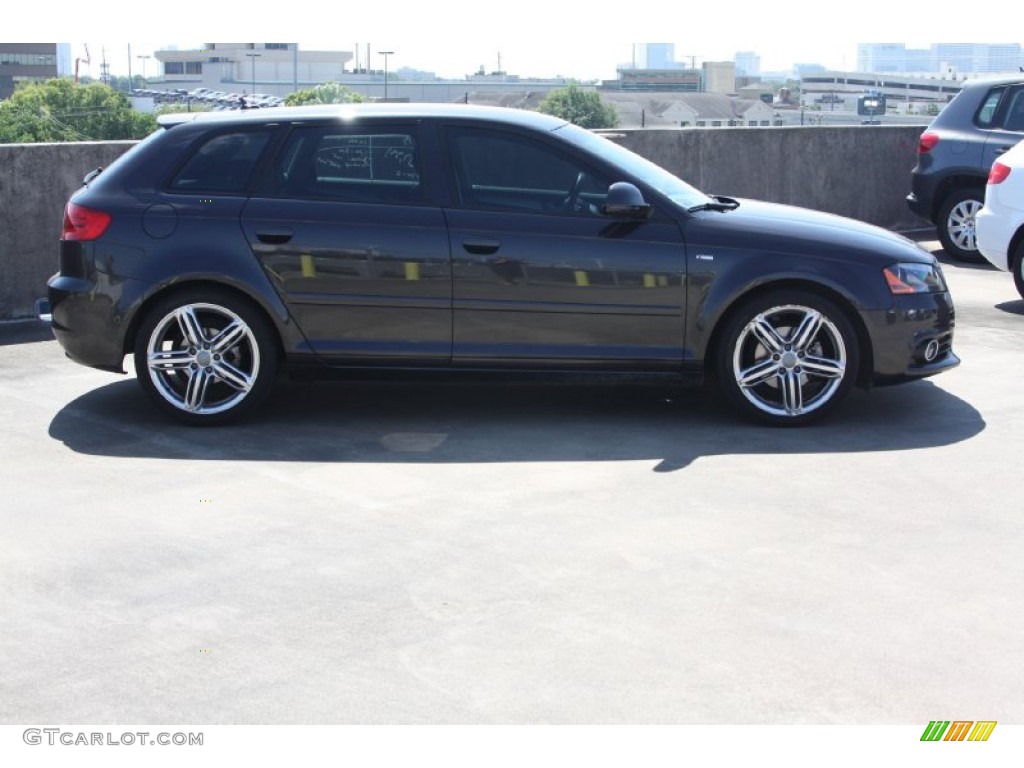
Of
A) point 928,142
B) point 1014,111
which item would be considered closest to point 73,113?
point 928,142

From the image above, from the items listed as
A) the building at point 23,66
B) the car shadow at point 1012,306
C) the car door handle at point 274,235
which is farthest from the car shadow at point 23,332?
the building at point 23,66

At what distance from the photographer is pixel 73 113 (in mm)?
119938

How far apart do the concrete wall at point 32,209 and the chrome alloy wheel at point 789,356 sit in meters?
4.92

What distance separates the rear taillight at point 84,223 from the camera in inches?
290

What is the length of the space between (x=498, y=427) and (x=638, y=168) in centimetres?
152

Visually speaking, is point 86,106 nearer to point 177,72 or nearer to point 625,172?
point 177,72

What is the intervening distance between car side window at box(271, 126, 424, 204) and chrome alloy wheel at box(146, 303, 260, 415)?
0.69 m

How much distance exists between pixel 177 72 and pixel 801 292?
196 metres

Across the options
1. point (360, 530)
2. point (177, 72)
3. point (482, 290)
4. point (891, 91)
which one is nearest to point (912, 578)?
point (360, 530)

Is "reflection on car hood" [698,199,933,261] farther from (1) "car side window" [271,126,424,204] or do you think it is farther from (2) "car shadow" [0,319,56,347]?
(2) "car shadow" [0,319,56,347]

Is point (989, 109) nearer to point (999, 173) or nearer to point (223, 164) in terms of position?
point (999, 173)

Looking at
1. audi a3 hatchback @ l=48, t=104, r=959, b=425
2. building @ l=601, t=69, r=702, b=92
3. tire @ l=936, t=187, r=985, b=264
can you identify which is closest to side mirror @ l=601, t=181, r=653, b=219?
audi a3 hatchback @ l=48, t=104, r=959, b=425

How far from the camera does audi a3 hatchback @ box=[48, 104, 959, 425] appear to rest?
7.24 meters

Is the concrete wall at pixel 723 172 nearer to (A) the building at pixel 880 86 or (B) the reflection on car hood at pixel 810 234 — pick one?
(B) the reflection on car hood at pixel 810 234
